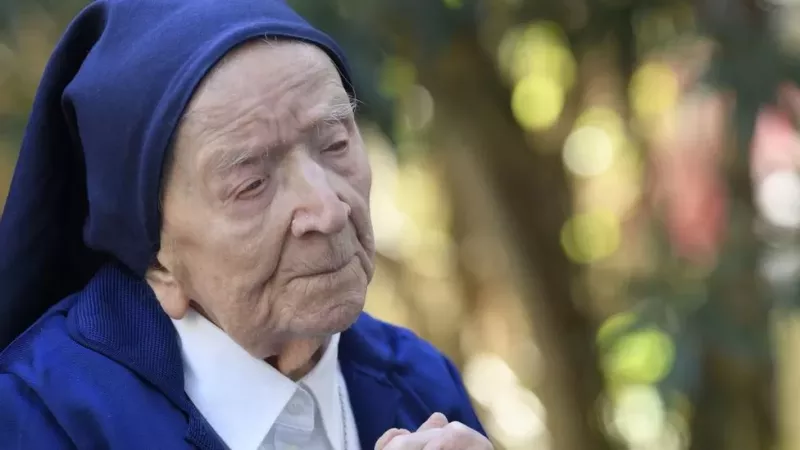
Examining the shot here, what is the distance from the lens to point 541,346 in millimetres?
2545

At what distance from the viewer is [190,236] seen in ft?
3.10

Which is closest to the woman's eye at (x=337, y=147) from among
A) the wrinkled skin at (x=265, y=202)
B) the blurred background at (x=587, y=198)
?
the wrinkled skin at (x=265, y=202)

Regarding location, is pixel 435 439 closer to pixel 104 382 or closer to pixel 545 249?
pixel 104 382

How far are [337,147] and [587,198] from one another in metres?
1.87

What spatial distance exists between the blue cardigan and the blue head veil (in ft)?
0.17

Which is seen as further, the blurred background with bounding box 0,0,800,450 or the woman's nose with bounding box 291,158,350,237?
the blurred background with bounding box 0,0,800,450

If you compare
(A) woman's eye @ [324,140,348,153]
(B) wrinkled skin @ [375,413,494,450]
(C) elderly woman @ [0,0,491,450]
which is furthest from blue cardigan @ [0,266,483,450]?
(A) woman's eye @ [324,140,348,153]

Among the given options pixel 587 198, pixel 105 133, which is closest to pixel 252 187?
pixel 105 133

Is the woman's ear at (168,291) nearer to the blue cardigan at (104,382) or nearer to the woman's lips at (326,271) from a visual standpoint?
the blue cardigan at (104,382)

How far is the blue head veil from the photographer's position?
920 mm

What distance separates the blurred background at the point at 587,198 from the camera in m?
1.89

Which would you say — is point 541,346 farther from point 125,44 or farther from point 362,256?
point 125,44

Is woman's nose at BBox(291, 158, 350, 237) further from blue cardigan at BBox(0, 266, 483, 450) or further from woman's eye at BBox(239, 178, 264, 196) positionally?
blue cardigan at BBox(0, 266, 483, 450)

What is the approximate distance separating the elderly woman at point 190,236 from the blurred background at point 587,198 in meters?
0.79
